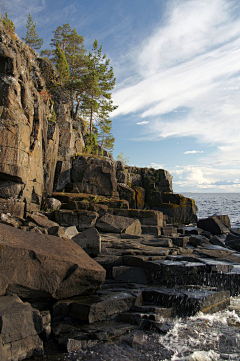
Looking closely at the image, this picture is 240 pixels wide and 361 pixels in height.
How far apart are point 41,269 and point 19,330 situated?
1.13 metres

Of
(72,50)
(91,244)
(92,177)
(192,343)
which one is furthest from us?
(72,50)

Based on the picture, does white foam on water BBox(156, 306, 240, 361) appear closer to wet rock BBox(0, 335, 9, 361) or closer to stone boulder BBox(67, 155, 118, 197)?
wet rock BBox(0, 335, 9, 361)

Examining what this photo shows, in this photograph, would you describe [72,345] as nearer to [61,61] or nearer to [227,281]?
[227,281]

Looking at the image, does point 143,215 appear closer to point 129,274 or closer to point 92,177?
point 92,177

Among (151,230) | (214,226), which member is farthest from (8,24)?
(214,226)

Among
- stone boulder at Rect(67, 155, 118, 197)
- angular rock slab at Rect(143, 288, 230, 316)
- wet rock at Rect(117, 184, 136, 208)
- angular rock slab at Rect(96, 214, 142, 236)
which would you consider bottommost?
angular rock slab at Rect(143, 288, 230, 316)

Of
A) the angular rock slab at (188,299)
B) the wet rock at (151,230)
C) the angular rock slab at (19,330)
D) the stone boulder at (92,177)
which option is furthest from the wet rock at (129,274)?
the stone boulder at (92,177)

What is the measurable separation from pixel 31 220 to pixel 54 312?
6.56 meters

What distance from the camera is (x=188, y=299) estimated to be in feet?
16.4

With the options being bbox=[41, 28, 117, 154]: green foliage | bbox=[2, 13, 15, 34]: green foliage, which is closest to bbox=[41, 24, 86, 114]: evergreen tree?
bbox=[41, 28, 117, 154]: green foliage

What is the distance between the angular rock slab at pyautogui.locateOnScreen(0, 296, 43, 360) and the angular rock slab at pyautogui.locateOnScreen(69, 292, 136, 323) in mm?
857

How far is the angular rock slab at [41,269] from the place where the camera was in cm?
410

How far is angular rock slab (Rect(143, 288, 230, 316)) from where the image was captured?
4.95 meters

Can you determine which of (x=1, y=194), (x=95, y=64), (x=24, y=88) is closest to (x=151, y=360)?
(x=1, y=194)
